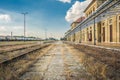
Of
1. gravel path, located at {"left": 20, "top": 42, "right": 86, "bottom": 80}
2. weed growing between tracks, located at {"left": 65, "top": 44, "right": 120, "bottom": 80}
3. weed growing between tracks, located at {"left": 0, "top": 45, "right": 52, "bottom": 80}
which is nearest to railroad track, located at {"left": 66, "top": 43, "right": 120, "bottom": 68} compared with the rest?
weed growing between tracks, located at {"left": 65, "top": 44, "right": 120, "bottom": 80}

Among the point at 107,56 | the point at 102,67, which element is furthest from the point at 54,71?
the point at 107,56

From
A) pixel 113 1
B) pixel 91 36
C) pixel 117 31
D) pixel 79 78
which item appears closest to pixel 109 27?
pixel 117 31

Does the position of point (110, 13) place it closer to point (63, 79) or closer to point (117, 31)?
point (117, 31)

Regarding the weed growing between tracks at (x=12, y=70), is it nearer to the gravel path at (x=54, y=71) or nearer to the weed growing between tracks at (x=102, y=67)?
the gravel path at (x=54, y=71)

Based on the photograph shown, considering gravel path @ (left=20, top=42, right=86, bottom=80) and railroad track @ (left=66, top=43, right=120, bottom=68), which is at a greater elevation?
railroad track @ (left=66, top=43, right=120, bottom=68)

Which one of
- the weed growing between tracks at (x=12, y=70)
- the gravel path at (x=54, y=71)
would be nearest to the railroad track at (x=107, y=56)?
the gravel path at (x=54, y=71)

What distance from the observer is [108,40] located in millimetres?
36125

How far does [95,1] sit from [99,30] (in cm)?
1132

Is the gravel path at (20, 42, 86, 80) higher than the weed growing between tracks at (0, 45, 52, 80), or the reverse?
the weed growing between tracks at (0, 45, 52, 80)

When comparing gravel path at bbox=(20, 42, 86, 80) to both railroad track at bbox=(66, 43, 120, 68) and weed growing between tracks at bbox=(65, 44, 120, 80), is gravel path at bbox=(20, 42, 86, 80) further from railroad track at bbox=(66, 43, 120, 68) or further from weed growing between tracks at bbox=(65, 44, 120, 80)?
railroad track at bbox=(66, 43, 120, 68)

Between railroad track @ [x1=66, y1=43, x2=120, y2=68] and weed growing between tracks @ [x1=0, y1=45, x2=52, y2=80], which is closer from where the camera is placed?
weed growing between tracks @ [x1=0, y1=45, x2=52, y2=80]

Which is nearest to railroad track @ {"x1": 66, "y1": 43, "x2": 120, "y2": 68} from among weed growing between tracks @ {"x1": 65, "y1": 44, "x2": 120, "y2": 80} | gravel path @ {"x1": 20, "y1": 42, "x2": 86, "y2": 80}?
weed growing between tracks @ {"x1": 65, "y1": 44, "x2": 120, "y2": 80}

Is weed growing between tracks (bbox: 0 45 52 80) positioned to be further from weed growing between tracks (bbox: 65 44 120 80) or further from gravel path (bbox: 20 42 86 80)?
weed growing between tracks (bbox: 65 44 120 80)

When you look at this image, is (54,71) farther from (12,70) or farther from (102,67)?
(102,67)
